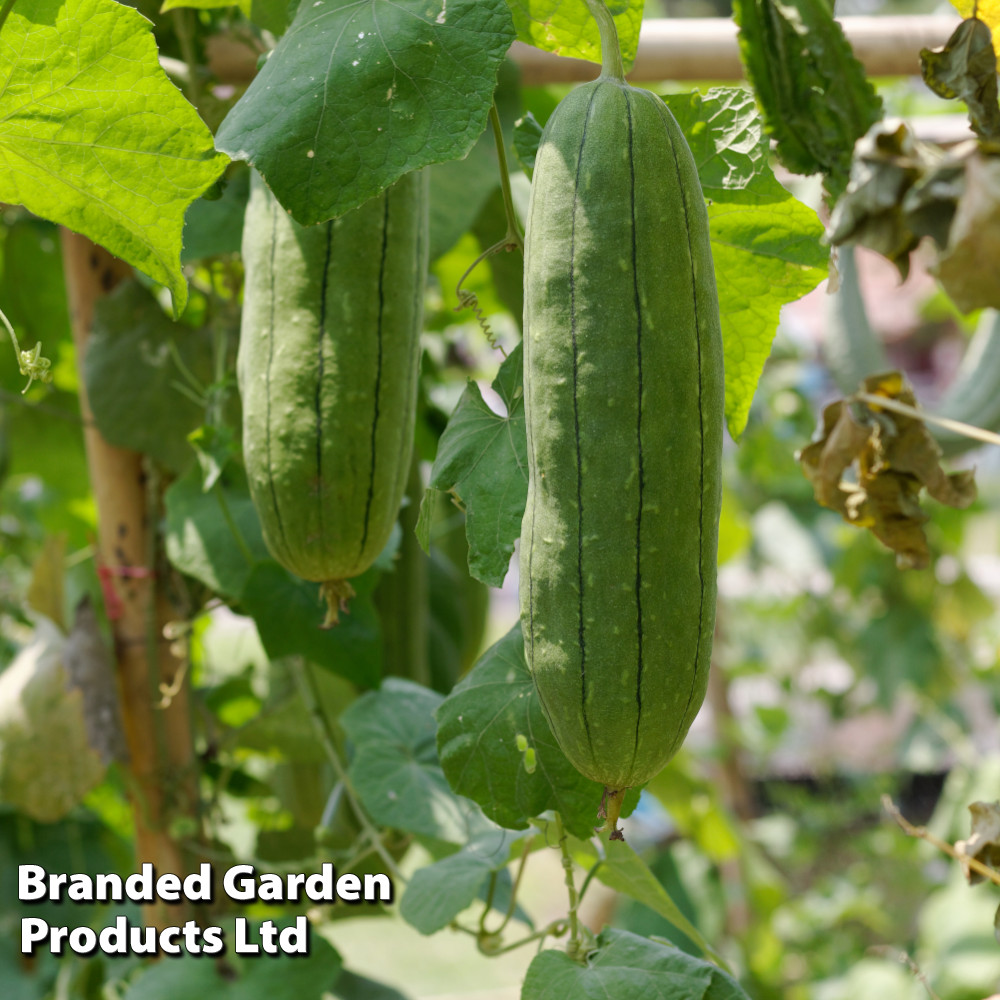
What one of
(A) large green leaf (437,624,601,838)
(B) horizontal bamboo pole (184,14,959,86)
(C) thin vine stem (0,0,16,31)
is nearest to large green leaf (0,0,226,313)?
(C) thin vine stem (0,0,16,31)

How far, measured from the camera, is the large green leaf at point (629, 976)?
0.58 metres

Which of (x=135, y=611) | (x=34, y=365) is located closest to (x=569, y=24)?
(x=34, y=365)

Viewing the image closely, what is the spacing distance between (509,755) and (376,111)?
0.35 metres

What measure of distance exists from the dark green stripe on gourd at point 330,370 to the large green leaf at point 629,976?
0.88 ft

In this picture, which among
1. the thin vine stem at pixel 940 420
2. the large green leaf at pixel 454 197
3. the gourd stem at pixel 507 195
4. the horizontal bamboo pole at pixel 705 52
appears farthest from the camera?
the horizontal bamboo pole at pixel 705 52

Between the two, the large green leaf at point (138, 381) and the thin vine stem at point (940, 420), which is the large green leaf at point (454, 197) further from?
the thin vine stem at point (940, 420)

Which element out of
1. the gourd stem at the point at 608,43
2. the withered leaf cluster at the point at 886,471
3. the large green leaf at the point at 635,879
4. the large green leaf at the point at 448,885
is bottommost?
the large green leaf at the point at 448,885

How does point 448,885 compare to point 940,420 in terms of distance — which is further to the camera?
point 448,885

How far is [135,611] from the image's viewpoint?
1.08 m

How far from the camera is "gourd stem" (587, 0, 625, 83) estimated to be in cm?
51

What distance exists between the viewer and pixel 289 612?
0.86m

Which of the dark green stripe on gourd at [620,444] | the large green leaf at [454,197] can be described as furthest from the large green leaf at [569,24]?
the large green leaf at [454,197]

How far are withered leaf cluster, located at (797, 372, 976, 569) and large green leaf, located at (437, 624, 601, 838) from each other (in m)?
0.21

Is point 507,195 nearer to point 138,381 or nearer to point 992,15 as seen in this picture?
point 992,15
